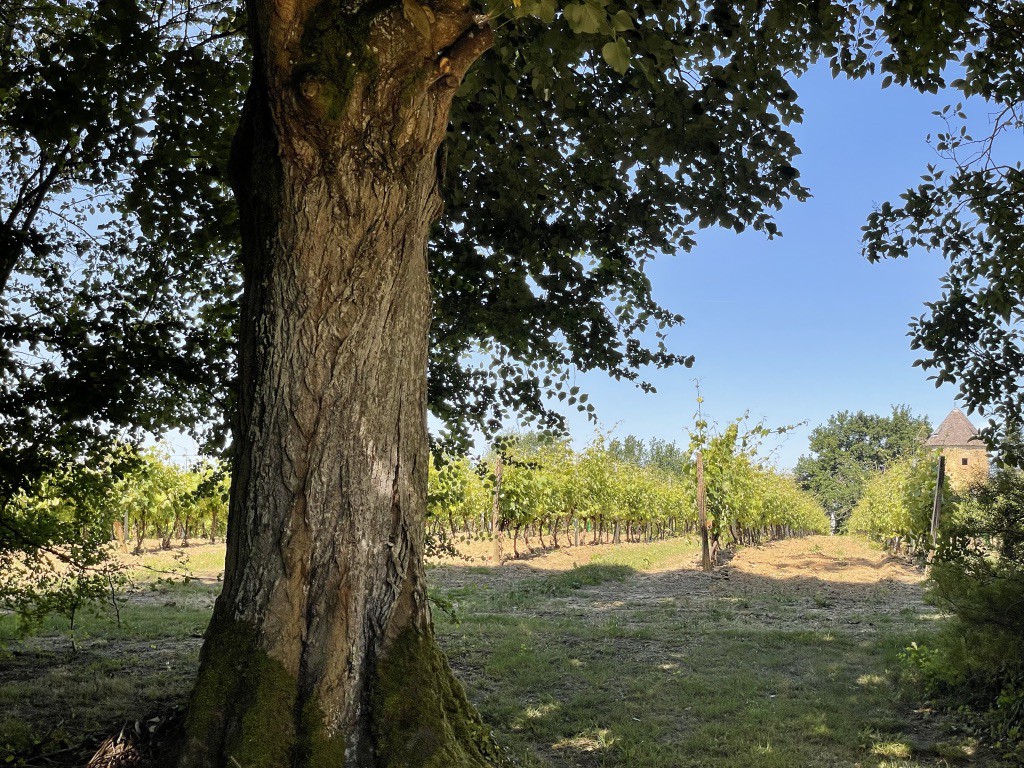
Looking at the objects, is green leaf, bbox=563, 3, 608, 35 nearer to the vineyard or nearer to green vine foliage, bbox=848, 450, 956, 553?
the vineyard

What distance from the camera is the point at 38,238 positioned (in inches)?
229

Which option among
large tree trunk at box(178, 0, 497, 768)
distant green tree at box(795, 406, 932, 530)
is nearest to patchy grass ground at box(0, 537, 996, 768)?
large tree trunk at box(178, 0, 497, 768)

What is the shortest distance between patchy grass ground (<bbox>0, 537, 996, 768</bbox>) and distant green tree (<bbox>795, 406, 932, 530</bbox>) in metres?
69.8

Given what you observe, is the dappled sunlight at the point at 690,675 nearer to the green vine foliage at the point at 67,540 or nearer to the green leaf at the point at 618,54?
the green vine foliage at the point at 67,540

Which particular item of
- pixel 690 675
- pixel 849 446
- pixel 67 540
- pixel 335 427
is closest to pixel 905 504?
pixel 690 675

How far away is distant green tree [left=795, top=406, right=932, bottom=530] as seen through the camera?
77812 mm

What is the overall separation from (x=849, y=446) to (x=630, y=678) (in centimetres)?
8756

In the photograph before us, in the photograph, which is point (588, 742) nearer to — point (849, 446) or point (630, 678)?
point (630, 678)

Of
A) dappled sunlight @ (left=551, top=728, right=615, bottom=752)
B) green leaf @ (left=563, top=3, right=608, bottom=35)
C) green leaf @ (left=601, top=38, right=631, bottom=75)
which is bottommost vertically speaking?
dappled sunlight @ (left=551, top=728, right=615, bottom=752)

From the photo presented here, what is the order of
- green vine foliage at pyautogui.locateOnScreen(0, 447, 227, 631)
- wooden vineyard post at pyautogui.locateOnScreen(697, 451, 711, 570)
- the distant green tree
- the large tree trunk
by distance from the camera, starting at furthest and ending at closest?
the distant green tree, wooden vineyard post at pyautogui.locateOnScreen(697, 451, 711, 570), green vine foliage at pyautogui.locateOnScreen(0, 447, 227, 631), the large tree trunk

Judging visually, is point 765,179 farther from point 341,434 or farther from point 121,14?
point 121,14

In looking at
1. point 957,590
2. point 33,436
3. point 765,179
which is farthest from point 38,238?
point 957,590

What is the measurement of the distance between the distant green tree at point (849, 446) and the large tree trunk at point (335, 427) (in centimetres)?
7831

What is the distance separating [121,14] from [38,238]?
193cm
